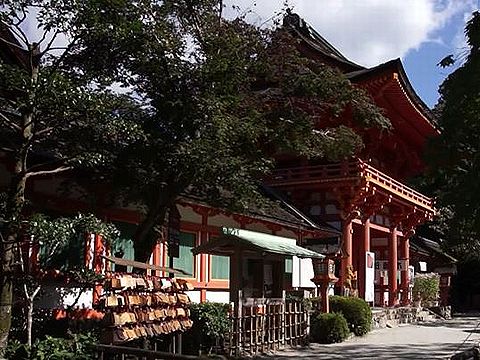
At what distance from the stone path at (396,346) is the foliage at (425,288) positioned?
7.20m

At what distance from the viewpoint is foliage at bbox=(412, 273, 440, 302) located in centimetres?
3003

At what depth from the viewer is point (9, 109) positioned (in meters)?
9.48

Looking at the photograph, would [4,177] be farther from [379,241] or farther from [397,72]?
[379,241]

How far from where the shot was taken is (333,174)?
2345 centimetres

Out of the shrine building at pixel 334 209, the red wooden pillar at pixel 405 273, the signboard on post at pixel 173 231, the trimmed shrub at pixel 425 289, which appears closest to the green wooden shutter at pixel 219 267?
the shrine building at pixel 334 209

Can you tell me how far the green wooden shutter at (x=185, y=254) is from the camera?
55.0 feet

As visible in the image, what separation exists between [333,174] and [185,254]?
801cm

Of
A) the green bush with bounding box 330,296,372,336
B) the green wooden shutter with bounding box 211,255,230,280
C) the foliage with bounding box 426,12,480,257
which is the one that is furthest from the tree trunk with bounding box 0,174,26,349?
the green bush with bounding box 330,296,372,336

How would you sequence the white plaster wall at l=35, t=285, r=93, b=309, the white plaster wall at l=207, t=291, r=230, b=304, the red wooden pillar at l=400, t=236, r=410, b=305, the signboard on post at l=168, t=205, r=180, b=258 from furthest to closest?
the red wooden pillar at l=400, t=236, r=410, b=305 < the white plaster wall at l=207, t=291, r=230, b=304 < the signboard on post at l=168, t=205, r=180, b=258 < the white plaster wall at l=35, t=285, r=93, b=309

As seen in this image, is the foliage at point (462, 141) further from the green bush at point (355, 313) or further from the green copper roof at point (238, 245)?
the green bush at point (355, 313)

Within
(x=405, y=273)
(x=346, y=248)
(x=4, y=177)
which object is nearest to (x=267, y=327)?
(x=4, y=177)

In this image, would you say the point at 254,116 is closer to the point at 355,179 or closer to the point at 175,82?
the point at 175,82

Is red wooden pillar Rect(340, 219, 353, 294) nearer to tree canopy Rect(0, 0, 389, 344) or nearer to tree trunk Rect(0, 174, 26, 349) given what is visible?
tree canopy Rect(0, 0, 389, 344)

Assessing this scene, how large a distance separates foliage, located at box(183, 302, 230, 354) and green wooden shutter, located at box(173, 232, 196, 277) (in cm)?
368
